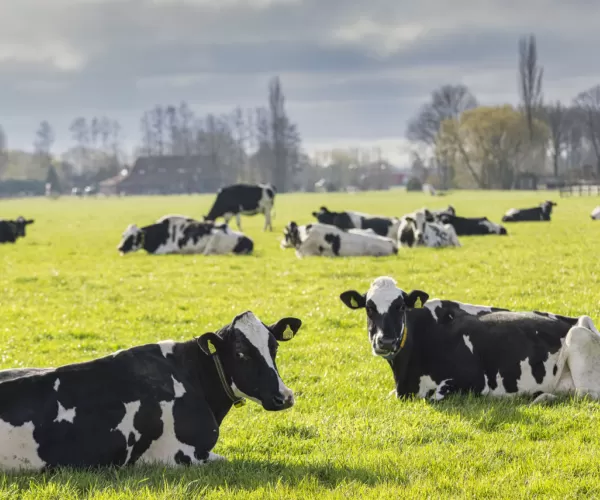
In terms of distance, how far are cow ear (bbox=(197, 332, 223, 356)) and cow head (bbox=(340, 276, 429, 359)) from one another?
190 centimetres

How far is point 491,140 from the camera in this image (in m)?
102

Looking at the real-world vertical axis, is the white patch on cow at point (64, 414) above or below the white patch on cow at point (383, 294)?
below

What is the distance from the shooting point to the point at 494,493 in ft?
17.0

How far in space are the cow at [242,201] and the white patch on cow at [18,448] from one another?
2724 cm

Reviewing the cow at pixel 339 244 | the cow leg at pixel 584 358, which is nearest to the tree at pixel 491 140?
the cow at pixel 339 244

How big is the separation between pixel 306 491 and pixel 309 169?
19214 cm

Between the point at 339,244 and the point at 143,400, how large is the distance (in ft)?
55.4

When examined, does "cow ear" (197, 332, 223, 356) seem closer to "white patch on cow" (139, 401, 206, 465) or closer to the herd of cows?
the herd of cows

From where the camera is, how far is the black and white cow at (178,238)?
2439cm

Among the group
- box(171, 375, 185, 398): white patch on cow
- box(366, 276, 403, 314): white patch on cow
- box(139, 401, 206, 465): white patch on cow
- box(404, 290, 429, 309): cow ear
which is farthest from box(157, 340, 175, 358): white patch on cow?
box(404, 290, 429, 309): cow ear

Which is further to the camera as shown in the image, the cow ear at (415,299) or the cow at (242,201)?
the cow at (242,201)

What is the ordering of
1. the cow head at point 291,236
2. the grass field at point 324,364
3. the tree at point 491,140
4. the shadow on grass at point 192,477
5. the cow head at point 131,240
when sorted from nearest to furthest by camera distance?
the shadow on grass at point 192,477
the grass field at point 324,364
the cow head at point 291,236
the cow head at point 131,240
the tree at point 491,140

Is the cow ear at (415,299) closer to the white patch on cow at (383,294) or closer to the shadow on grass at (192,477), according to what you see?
the white patch on cow at (383,294)

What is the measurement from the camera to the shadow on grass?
206 inches
